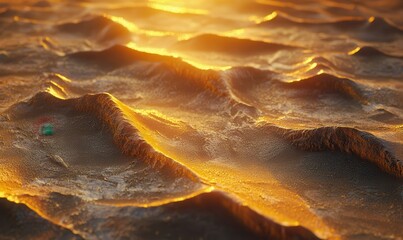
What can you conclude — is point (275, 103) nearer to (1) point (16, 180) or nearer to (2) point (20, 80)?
(1) point (16, 180)

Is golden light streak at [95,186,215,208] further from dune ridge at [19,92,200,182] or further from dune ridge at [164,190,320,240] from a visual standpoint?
dune ridge at [19,92,200,182]

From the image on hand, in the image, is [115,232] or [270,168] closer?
[115,232]

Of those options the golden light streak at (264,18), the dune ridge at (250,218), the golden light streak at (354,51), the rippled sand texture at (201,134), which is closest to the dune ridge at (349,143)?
the rippled sand texture at (201,134)

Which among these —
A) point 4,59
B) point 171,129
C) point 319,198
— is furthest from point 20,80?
point 319,198

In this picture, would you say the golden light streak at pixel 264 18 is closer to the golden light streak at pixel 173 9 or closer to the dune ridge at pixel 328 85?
the golden light streak at pixel 173 9

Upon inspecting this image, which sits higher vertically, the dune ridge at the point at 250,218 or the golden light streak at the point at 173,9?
the golden light streak at the point at 173,9

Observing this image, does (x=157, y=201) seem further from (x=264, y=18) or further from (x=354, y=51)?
(x=264, y=18)

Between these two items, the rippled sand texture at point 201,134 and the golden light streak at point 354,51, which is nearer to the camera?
the rippled sand texture at point 201,134

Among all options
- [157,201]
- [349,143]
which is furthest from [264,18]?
[157,201]
